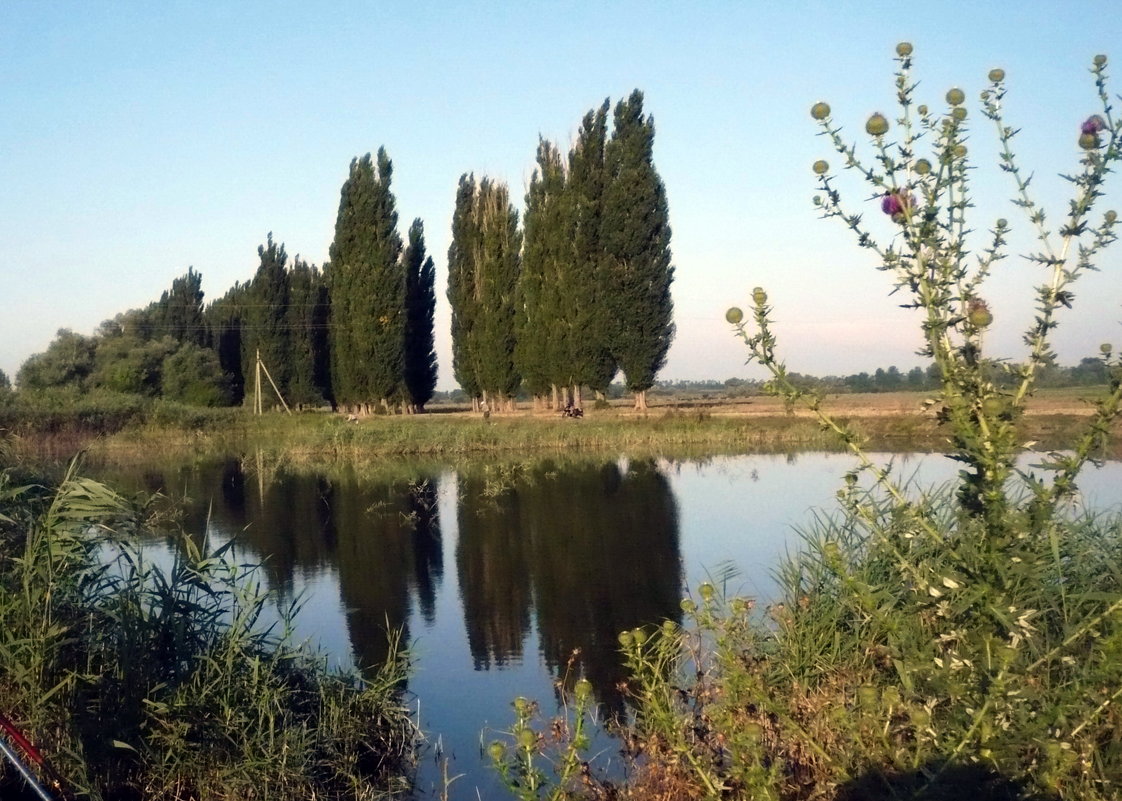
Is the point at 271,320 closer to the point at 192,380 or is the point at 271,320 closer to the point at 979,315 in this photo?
the point at 192,380

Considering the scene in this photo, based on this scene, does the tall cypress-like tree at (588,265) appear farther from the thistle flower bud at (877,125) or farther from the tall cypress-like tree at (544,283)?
the thistle flower bud at (877,125)

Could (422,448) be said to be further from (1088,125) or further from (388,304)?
(1088,125)

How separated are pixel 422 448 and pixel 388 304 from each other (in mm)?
9980

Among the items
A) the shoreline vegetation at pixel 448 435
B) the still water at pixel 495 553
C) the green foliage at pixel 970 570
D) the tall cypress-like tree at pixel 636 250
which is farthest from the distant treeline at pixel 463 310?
the green foliage at pixel 970 570

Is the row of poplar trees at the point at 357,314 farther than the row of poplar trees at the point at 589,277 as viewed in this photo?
Yes

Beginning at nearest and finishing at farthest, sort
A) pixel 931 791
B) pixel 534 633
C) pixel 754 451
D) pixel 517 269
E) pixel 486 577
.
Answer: pixel 931 791, pixel 534 633, pixel 486 577, pixel 754 451, pixel 517 269

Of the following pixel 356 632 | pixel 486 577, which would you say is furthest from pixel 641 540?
pixel 356 632

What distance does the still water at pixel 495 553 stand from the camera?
7262 millimetres

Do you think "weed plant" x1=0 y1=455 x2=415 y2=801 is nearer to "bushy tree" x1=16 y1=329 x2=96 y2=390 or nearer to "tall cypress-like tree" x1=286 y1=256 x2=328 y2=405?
"bushy tree" x1=16 y1=329 x2=96 y2=390

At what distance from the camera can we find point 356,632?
8492 mm

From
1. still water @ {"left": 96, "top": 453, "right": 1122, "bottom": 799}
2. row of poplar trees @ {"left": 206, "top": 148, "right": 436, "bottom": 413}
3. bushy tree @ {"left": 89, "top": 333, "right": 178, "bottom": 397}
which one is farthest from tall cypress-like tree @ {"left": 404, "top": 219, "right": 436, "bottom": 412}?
still water @ {"left": 96, "top": 453, "right": 1122, "bottom": 799}

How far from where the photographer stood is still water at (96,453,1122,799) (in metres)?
7.26

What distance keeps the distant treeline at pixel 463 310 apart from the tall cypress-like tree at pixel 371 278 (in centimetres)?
5

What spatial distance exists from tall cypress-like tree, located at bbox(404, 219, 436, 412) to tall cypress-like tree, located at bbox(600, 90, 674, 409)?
8607 millimetres
